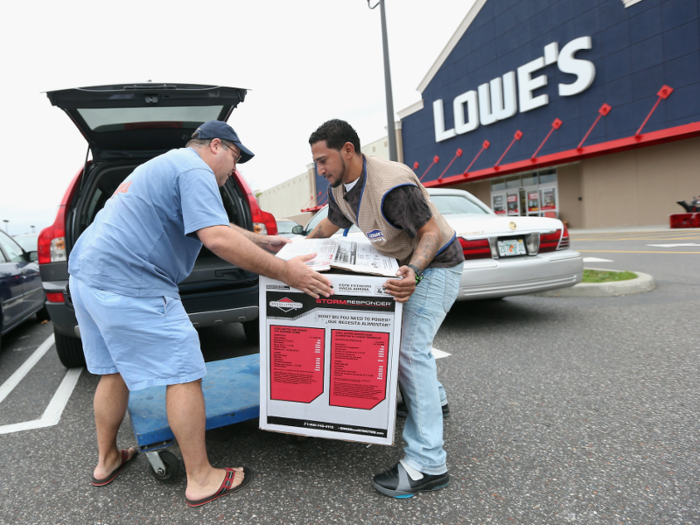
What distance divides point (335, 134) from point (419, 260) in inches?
28.5

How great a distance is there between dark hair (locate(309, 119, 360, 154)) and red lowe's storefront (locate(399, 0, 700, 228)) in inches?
792

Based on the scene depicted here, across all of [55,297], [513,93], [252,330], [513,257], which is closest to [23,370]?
[55,297]

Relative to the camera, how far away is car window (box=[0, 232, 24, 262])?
5641mm

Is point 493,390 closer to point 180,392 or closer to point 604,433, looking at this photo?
point 604,433

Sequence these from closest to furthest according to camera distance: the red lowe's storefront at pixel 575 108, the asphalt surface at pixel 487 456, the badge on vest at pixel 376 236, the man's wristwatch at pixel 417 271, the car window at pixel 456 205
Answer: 1. the asphalt surface at pixel 487 456
2. the man's wristwatch at pixel 417 271
3. the badge on vest at pixel 376 236
4. the car window at pixel 456 205
5. the red lowe's storefront at pixel 575 108

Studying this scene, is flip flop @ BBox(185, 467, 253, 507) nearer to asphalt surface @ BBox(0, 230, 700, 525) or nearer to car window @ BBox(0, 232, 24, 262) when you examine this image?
asphalt surface @ BBox(0, 230, 700, 525)

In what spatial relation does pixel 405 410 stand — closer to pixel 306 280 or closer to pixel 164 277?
pixel 306 280

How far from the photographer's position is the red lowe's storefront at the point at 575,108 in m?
18.4

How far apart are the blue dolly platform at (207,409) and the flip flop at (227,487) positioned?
0.23 metres

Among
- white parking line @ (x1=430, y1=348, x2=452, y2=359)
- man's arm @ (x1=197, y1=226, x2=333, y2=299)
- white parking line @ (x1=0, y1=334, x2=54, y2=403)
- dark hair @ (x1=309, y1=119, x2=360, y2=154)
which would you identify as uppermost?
dark hair @ (x1=309, y1=119, x2=360, y2=154)

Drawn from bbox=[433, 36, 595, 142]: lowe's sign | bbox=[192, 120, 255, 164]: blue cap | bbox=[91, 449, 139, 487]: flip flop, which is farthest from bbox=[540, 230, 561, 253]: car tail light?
bbox=[433, 36, 595, 142]: lowe's sign

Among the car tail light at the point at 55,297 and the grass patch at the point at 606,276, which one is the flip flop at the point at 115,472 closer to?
the car tail light at the point at 55,297

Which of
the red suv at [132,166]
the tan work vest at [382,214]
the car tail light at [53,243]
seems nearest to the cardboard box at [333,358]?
the tan work vest at [382,214]

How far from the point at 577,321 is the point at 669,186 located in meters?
18.3
